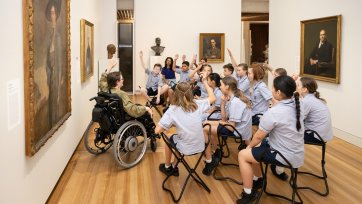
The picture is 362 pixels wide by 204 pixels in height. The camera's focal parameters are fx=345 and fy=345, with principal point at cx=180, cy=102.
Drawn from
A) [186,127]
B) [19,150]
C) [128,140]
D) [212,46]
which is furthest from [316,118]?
[212,46]

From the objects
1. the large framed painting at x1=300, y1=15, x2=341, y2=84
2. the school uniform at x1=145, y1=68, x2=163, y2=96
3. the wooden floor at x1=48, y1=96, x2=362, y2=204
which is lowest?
the wooden floor at x1=48, y1=96, x2=362, y2=204

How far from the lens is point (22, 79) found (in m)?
3.03

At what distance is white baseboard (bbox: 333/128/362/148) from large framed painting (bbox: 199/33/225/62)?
721 cm

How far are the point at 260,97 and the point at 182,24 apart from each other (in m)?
8.51

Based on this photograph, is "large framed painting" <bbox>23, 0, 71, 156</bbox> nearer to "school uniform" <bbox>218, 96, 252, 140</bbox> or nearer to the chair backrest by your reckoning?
the chair backrest

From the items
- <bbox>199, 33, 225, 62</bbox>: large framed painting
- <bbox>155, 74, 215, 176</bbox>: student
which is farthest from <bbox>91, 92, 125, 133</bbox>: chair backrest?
<bbox>199, 33, 225, 62</bbox>: large framed painting

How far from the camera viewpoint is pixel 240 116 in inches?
190

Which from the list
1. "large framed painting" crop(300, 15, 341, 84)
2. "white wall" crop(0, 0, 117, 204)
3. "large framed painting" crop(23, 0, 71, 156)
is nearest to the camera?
"white wall" crop(0, 0, 117, 204)

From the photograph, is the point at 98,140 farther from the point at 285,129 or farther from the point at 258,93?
the point at 285,129

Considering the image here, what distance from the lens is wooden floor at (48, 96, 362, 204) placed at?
166 inches

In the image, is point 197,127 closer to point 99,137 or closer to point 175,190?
point 175,190

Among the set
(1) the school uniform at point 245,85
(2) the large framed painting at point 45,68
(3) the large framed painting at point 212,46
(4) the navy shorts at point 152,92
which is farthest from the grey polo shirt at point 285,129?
(3) the large framed painting at point 212,46

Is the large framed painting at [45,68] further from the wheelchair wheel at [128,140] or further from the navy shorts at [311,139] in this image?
the navy shorts at [311,139]

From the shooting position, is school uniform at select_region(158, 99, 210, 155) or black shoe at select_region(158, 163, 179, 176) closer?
school uniform at select_region(158, 99, 210, 155)
